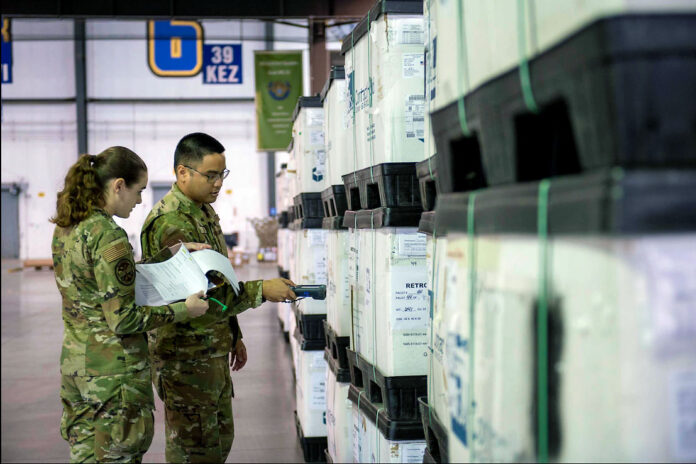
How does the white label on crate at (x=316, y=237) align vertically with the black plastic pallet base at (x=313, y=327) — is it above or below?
above

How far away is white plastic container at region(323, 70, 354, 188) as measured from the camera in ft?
10.6

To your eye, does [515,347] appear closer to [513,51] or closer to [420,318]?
[513,51]

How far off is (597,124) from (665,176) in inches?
4.0

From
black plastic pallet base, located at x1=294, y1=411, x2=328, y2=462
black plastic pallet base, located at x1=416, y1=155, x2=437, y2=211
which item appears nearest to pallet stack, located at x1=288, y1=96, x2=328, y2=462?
black plastic pallet base, located at x1=294, y1=411, x2=328, y2=462

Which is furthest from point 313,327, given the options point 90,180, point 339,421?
point 90,180

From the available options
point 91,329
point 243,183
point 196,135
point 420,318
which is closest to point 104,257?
point 91,329

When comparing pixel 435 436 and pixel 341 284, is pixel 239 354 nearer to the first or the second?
pixel 341 284

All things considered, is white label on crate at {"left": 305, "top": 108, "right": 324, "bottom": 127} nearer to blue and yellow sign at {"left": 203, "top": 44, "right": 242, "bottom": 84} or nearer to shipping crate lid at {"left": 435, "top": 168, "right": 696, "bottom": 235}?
shipping crate lid at {"left": 435, "top": 168, "right": 696, "bottom": 235}

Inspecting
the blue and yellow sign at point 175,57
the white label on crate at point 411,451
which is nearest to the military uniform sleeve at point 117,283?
the white label on crate at point 411,451

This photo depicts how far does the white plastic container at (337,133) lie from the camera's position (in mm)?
3225

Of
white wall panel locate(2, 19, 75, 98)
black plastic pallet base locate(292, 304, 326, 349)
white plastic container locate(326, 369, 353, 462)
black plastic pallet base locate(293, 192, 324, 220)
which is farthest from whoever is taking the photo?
white wall panel locate(2, 19, 75, 98)

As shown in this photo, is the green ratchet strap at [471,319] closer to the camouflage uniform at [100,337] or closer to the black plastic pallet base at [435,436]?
the black plastic pallet base at [435,436]

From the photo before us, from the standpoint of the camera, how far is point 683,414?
794mm

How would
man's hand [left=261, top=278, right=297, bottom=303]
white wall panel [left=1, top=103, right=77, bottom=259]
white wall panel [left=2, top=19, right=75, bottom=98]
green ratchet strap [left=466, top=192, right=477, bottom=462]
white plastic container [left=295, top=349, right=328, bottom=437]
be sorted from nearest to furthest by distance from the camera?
1. green ratchet strap [left=466, top=192, right=477, bottom=462]
2. man's hand [left=261, top=278, right=297, bottom=303]
3. white plastic container [left=295, top=349, right=328, bottom=437]
4. white wall panel [left=2, top=19, right=75, bottom=98]
5. white wall panel [left=1, top=103, right=77, bottom=259]
